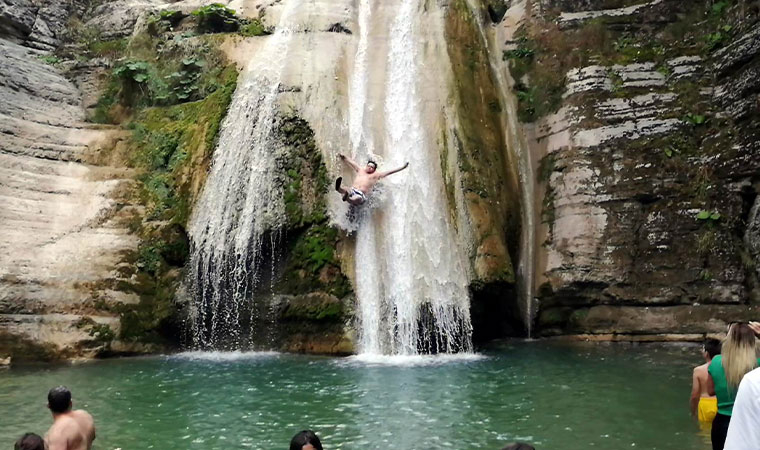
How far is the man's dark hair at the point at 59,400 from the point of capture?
4.81 metres

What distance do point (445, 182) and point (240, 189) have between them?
416cm

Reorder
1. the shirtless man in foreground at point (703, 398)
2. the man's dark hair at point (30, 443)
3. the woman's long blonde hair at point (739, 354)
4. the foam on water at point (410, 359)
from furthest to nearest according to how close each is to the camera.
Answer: the foam on water at point (410, 359)
the shirtless man in foreground at point (703, 398)
the woman's long blonde hair at point (739, 354)
the man's dark hair at point (30, 443)

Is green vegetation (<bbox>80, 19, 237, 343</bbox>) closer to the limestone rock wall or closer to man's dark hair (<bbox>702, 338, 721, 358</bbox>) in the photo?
the limestone rock wall

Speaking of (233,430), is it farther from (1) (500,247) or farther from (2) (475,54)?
(2) (475,54)

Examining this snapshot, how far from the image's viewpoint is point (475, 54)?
51.5 ft

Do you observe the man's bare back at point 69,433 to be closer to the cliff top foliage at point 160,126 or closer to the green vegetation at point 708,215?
the cliff top foliage at point 160,126

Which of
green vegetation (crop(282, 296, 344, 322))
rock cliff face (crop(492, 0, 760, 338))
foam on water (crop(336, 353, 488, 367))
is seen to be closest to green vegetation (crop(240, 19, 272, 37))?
rock cliff face (crop(492, 0, 760, 338))

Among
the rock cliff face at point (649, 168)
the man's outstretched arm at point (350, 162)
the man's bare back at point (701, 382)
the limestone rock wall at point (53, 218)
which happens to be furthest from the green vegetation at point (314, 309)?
the man's bare back at point (701, 382)

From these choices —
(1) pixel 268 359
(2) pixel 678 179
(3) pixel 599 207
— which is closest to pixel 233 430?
(1) pixel 268 359

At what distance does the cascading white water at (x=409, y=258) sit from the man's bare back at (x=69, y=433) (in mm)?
7323

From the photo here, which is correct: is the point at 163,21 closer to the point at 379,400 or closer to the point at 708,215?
the point at 379,400

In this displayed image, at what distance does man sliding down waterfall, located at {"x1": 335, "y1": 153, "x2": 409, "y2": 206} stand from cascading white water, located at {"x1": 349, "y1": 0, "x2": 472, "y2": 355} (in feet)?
1.54

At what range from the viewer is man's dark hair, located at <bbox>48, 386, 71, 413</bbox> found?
481cm

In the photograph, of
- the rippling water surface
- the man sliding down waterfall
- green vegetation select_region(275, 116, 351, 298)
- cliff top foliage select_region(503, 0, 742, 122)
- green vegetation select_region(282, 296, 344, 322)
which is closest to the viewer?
the rippling water surface
